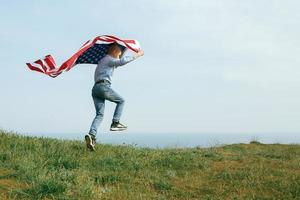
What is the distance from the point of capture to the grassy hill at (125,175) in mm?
8305

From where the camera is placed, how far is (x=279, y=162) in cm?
1363

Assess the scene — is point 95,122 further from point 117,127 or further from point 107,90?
point 107,90

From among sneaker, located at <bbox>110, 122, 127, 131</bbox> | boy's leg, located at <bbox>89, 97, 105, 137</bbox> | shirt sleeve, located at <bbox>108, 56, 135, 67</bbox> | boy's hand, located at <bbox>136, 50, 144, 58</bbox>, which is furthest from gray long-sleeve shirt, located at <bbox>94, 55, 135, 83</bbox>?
sneaker, located at <bbox>110, 122, 127, 131</bbox>

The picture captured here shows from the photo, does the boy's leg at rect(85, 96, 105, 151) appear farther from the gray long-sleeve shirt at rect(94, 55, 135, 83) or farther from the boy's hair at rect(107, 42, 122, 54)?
the boy's hair at rect(107, 42, 122, 54)

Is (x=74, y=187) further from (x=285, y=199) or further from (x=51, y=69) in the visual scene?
(x=51, y=69)

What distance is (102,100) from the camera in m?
13.1

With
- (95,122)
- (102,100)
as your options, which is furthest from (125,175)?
(102,100)

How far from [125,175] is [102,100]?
11.5 feet

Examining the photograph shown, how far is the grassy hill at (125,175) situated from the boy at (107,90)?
0.73m

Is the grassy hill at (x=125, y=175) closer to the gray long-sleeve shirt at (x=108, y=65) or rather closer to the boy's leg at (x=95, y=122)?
the boy's leg at (x=95, y=122)

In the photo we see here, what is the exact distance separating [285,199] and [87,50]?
735cm

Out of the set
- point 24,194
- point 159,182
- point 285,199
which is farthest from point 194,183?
point 24,194

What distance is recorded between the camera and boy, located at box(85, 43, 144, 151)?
1276 centimetres

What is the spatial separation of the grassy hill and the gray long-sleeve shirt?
204 centimetres
